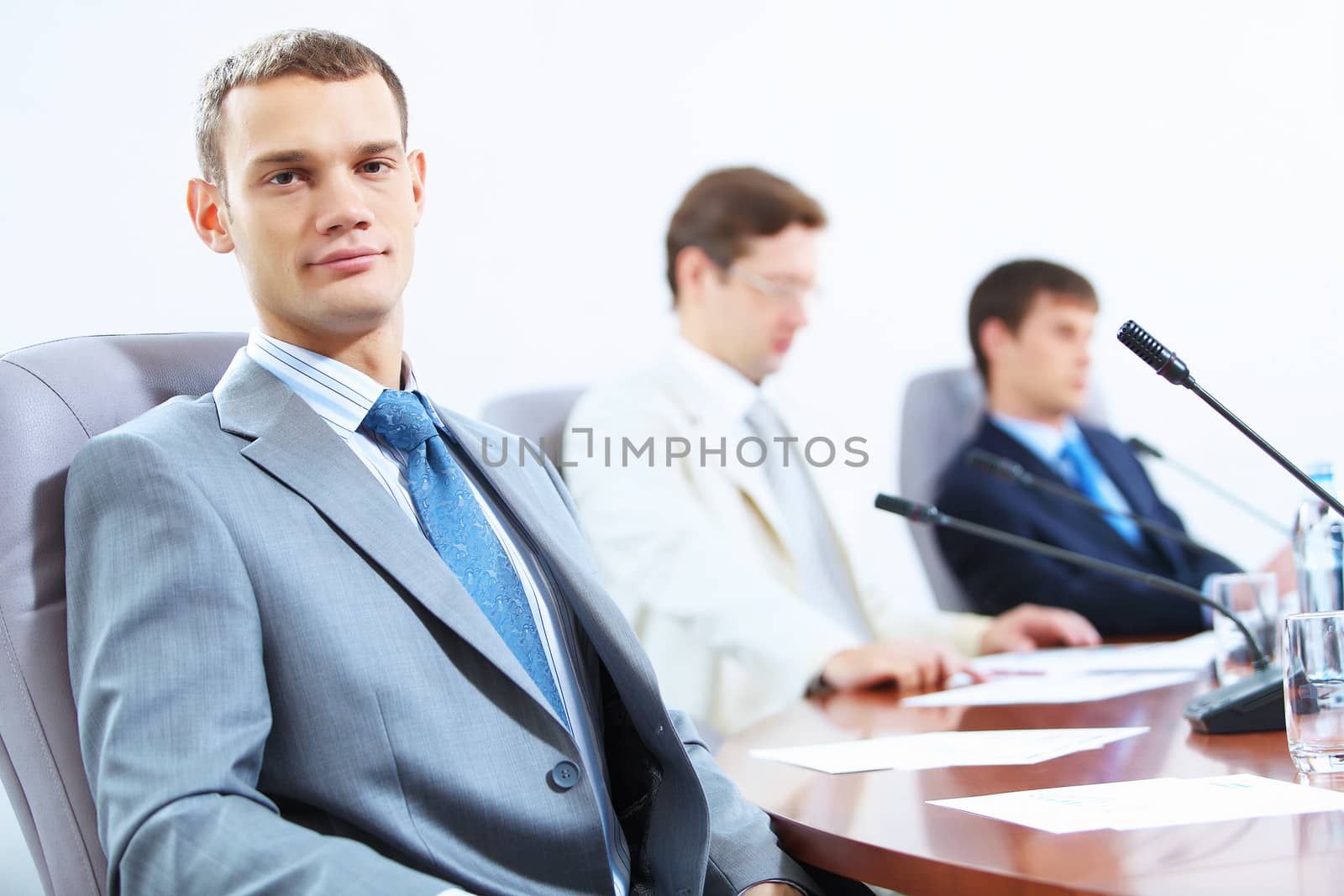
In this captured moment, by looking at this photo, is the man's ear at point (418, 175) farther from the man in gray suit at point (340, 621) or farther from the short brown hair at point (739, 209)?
the short brown hair at point (739, 209)

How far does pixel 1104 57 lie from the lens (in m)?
3.58

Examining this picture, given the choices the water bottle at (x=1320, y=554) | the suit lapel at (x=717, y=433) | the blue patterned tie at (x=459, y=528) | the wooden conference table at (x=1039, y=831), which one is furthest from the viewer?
the suit lapel at (x=717, y=433)

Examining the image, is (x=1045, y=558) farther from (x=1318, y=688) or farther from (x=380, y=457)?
(x=380, y=457)

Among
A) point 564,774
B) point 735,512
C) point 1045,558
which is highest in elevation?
point 564,774

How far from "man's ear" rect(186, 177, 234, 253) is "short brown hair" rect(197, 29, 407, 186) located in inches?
0.5

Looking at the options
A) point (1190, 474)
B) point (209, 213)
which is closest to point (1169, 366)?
point (209, 213)

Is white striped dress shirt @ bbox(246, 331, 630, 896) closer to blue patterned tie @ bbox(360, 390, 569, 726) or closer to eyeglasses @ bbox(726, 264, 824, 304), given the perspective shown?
blue patterned tie @ bbox(360, 390, 569, 726)

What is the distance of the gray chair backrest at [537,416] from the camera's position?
6.95 feet

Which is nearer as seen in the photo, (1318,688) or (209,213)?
(1318,688)

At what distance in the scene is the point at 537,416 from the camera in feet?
7.14

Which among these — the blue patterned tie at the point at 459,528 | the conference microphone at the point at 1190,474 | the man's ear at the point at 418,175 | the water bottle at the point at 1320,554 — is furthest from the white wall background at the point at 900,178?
the water bottle at the point at 1320,554

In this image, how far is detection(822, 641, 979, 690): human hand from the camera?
1718 mm

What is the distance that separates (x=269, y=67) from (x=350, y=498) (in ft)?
1.53

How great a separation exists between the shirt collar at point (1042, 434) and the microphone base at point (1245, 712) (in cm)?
170
